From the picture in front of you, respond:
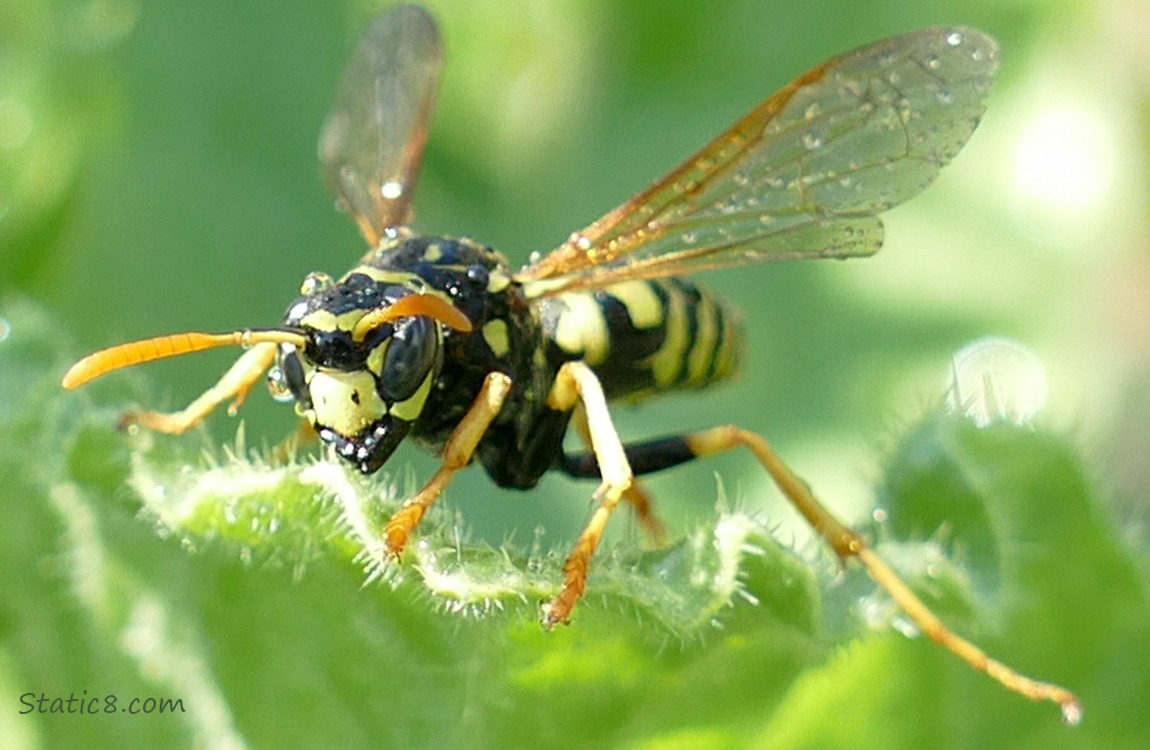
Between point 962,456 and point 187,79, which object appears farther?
point 187,79

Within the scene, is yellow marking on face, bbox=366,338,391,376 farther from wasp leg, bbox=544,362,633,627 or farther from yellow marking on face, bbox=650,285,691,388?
yellow marking on face, bbox=650,285,691,388

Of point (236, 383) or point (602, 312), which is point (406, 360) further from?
point (602, 312)

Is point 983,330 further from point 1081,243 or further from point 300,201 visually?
point 300,201

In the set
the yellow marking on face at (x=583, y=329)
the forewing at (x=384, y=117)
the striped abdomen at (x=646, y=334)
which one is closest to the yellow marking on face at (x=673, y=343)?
the striped abdomen at (x=646, y=334)

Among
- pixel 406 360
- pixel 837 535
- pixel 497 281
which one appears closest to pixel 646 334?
pixel 497 281

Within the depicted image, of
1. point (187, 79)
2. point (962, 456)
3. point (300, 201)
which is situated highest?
point (187, 79)

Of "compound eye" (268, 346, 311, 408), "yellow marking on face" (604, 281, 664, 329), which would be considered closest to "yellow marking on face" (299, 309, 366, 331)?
"compound eye" (268, 346, 311, 408)

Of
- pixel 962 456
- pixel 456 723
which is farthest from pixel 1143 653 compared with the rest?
pixel 456 723
